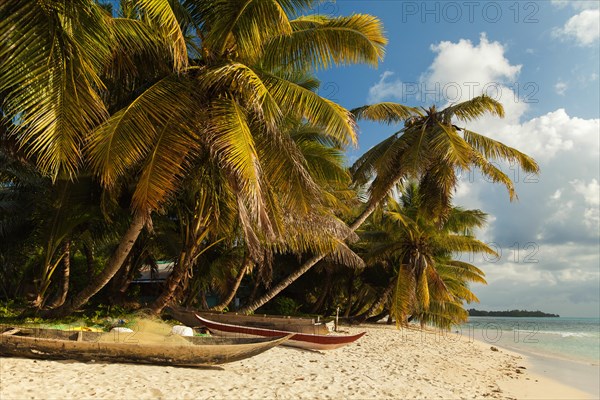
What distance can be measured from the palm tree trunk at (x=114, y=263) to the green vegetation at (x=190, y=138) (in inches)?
1.7

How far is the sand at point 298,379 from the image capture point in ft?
20.4

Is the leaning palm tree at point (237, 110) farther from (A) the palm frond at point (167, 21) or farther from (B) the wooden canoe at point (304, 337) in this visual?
(B) the wooden canoe at point (304, 337)

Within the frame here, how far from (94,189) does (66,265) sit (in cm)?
Result: 336

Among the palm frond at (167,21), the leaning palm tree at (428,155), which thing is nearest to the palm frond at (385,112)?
the leaning palm tree at (428,155)

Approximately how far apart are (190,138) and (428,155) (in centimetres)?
802

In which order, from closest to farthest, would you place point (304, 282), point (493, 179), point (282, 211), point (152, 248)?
point (282, 211) < point (493, 179) < point (152, 248) < point (304, 282)

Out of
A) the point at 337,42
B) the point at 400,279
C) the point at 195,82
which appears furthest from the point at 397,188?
the point at 195,82

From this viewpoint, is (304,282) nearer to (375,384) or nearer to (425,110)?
(425,110)

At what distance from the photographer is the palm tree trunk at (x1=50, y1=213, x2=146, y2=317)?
9.63 meters

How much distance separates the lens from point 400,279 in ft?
59.4

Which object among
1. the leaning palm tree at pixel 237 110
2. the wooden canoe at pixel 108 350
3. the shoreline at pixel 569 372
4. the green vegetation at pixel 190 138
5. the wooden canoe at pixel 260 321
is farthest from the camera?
the shoreline at pixel 569 372

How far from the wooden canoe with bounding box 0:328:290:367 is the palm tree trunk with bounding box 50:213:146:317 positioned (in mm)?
2406

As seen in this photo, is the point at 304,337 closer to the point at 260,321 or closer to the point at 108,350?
the point at 260,321

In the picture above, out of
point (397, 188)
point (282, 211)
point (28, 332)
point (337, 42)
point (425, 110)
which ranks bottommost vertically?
point (28, 332)
